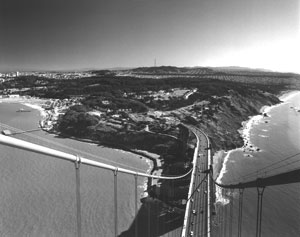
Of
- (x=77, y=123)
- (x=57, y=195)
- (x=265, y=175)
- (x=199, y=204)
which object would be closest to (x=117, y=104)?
(x=77, y=123)

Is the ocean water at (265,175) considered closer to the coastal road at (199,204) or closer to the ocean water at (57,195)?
the coastal road at (199,204)

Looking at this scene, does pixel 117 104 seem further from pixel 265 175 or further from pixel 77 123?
pixel 265 175

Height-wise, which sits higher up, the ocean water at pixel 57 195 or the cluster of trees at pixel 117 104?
the cluster of trees at pixel 117 104

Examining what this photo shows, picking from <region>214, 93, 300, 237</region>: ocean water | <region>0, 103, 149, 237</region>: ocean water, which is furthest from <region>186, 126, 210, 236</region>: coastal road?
<region>0, 103, 149, 237</region>: ocean water

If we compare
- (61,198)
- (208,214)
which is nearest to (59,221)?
(61,198)

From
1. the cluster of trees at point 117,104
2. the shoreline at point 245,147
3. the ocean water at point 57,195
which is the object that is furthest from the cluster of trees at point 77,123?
the shoreline at point 245,147

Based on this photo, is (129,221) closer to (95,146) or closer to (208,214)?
(208,214)
